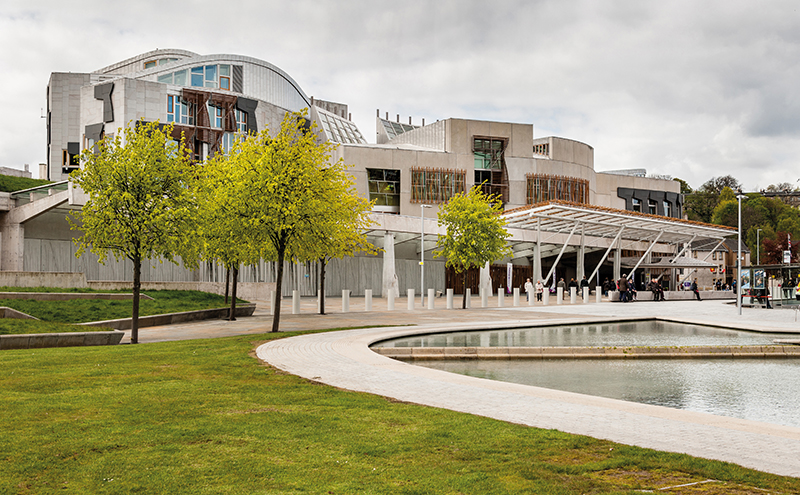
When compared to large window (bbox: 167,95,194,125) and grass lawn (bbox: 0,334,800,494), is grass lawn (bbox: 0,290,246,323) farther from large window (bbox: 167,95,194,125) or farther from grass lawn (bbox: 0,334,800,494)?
large window (bbox: 167,95,194,125)

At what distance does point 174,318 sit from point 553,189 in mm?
49341

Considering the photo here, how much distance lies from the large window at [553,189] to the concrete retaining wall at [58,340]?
5235cm

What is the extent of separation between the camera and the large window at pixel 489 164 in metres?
64.0

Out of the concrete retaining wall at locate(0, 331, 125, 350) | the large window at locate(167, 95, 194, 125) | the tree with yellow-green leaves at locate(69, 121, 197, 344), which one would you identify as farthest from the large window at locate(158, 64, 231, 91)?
the concrete retaining wall at locate(0, 331, 125, 350)

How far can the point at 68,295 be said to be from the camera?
75.5 feet

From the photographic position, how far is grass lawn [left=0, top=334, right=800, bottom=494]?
15.7 feet

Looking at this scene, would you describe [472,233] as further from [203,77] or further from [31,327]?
[203,77]

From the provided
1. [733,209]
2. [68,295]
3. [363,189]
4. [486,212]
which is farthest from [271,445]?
[733,209]

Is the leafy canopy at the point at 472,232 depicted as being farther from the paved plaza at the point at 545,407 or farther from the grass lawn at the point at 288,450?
the grass lawn at the point at 288,450

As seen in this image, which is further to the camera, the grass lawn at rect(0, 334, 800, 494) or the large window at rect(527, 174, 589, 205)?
the large window at rect(527, 174, 589, 205)

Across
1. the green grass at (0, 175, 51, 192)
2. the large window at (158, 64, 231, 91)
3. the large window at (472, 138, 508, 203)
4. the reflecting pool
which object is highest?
the large window at (158, 64, 231, 91)

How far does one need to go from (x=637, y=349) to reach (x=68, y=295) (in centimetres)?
1956

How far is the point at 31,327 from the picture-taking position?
1597 centimetres

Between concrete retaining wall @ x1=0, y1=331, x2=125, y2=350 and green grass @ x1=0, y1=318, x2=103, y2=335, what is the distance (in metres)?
0.51
